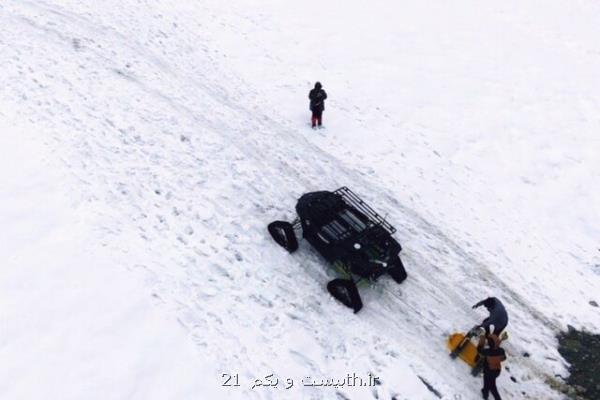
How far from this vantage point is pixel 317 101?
17484 mm

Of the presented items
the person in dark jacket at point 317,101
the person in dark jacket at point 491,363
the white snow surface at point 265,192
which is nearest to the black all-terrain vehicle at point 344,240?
the white snow surface at point 265,192

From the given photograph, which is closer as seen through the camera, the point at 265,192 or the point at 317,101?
the point at 265,192

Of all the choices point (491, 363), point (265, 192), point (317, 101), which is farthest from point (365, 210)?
point (317, 101)

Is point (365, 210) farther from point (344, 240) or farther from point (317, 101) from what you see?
point (317, 101)

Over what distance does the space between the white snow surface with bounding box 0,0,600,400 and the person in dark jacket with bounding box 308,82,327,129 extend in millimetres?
578

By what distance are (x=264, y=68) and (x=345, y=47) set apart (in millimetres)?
4726

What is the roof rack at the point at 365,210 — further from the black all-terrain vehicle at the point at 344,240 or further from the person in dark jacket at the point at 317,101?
the person in dark jacket at the point at 317,101

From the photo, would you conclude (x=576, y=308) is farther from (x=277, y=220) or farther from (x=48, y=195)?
(x=48, y=195)

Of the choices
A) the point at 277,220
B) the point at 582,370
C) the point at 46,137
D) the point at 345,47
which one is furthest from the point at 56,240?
the point at 345,47

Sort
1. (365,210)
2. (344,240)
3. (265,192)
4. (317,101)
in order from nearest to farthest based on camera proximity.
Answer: (344,240)
(365,210)
(265,192)
(317,101)

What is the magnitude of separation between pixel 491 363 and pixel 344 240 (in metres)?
4.01

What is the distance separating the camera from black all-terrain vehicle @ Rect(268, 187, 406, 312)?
11.3m

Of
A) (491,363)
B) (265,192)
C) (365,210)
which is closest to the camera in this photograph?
(491,363)

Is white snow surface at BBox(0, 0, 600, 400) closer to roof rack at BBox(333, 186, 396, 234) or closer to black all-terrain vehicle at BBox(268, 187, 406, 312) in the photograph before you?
black all-terrain vehicle at BBox(268, 187, 406, 312)
